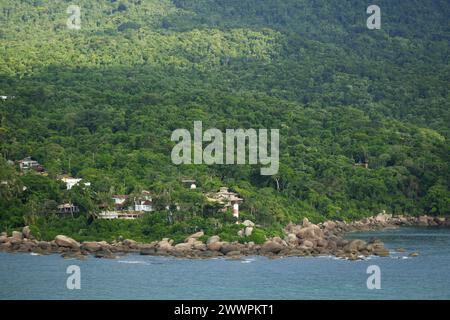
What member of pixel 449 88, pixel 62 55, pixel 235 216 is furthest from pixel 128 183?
pixel 449 88

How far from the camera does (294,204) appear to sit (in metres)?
58.9

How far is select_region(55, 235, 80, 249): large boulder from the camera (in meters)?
48.3


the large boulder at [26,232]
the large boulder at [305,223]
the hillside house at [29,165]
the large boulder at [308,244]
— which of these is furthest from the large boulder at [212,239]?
the hillside house at [29,165]

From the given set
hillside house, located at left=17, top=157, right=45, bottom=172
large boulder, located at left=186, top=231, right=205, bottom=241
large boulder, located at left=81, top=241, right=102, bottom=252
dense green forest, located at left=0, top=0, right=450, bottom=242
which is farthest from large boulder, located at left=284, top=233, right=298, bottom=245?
hillside house, located at left=17, top=157, right=45, bottom=172

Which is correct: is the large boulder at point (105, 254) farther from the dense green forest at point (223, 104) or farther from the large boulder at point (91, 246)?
the dense green forest at point (223, 104)

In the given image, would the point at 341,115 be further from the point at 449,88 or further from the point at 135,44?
the point at 135,44

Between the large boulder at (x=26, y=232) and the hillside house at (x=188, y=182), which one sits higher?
the hillside house at (x=188, y=182)

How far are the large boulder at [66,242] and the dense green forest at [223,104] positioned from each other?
1051 millimetres

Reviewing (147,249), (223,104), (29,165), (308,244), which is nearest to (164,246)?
(147,249)

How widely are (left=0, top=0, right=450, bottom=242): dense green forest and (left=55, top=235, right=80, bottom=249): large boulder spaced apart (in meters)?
1.05

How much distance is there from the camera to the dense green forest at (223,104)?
54.5 meters

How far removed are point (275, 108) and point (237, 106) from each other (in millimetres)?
2707

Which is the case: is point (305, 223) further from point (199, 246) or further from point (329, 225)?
point (199, 246)

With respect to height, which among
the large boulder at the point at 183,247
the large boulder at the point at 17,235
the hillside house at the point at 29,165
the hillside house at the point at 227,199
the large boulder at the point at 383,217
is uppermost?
the hillside house at the point at 29,165
